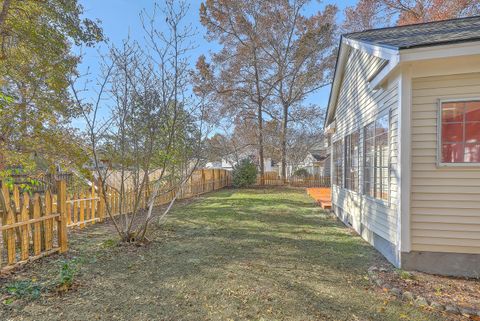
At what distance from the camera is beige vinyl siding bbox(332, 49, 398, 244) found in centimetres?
444

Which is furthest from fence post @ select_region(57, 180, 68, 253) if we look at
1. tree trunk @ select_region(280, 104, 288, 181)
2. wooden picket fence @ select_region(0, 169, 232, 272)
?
tree trunk @ select_region(280, 104, 288, 181)

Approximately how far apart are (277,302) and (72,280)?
2.45 m

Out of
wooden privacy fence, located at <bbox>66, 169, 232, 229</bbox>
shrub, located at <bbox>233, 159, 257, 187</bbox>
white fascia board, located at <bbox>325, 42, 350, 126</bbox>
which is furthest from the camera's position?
shrub, located at <bbox>233, 159, 257, 187</bbox>

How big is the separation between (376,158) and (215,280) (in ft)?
11.7

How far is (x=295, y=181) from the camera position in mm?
22875

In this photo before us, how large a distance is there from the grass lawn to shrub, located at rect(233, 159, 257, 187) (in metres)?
14.3

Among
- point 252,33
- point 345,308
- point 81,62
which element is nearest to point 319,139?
point 252,33

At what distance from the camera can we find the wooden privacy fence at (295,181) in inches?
886

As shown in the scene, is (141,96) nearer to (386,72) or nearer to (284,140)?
(386,72)

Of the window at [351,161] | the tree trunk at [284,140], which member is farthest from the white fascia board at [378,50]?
the tree trunk at [284,140]

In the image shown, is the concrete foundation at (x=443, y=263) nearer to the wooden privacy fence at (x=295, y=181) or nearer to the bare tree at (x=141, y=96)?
the bare tree at (x=141, y=96)

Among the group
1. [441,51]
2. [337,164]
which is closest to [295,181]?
[337,164]

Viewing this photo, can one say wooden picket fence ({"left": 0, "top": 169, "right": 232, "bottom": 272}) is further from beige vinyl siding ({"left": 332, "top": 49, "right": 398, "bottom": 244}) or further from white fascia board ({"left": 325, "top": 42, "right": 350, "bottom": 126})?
white fascia board ({"left": 325, "top": 42, "right": 350, "bottom": 126})

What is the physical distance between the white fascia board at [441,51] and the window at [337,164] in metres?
5.12
